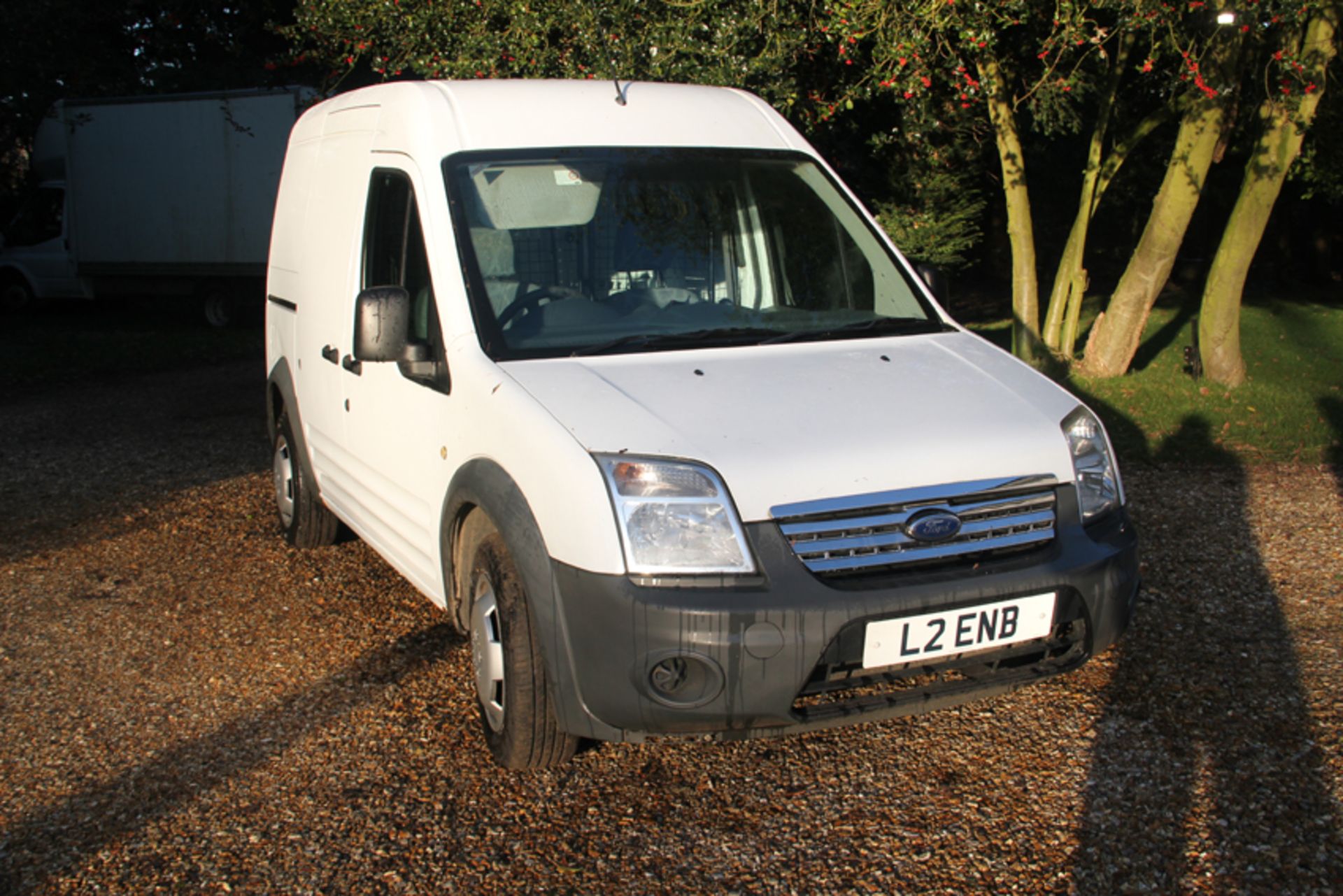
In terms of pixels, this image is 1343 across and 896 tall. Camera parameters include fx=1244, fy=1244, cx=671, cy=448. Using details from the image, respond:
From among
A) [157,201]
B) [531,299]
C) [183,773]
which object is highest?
[531,299]

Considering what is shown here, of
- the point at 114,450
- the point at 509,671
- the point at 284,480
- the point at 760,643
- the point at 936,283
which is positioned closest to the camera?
the point at 760,643

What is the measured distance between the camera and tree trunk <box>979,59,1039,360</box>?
10812mm

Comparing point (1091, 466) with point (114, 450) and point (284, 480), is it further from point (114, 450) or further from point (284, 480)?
point (114, 450)

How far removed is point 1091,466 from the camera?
12.3ft

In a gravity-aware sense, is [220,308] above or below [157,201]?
below

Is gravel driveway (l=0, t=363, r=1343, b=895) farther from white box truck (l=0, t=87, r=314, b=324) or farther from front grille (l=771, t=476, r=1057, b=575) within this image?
white box truck (l=0, t=87, r=314, b=324)

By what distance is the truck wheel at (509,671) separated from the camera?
3.52 m

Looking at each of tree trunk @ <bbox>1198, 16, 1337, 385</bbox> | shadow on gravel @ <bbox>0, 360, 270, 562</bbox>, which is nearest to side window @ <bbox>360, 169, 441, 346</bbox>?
shadow on gravel @ <bbox>0, 360, 270, 562</bbox>

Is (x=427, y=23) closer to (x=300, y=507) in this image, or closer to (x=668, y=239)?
(x=300, y=507)

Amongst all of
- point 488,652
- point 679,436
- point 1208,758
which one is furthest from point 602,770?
point 1208,758

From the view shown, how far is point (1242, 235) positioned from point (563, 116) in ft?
24.6

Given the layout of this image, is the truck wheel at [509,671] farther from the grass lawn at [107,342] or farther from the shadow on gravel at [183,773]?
the grass lawn at [107,342]

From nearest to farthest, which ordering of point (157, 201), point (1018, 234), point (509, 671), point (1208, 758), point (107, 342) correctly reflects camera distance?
point (509, 671) < point (1208, 758) < point (1018, 234) < point (107, 342) < point (157, 201)

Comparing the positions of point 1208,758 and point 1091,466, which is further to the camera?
point 1208,758
